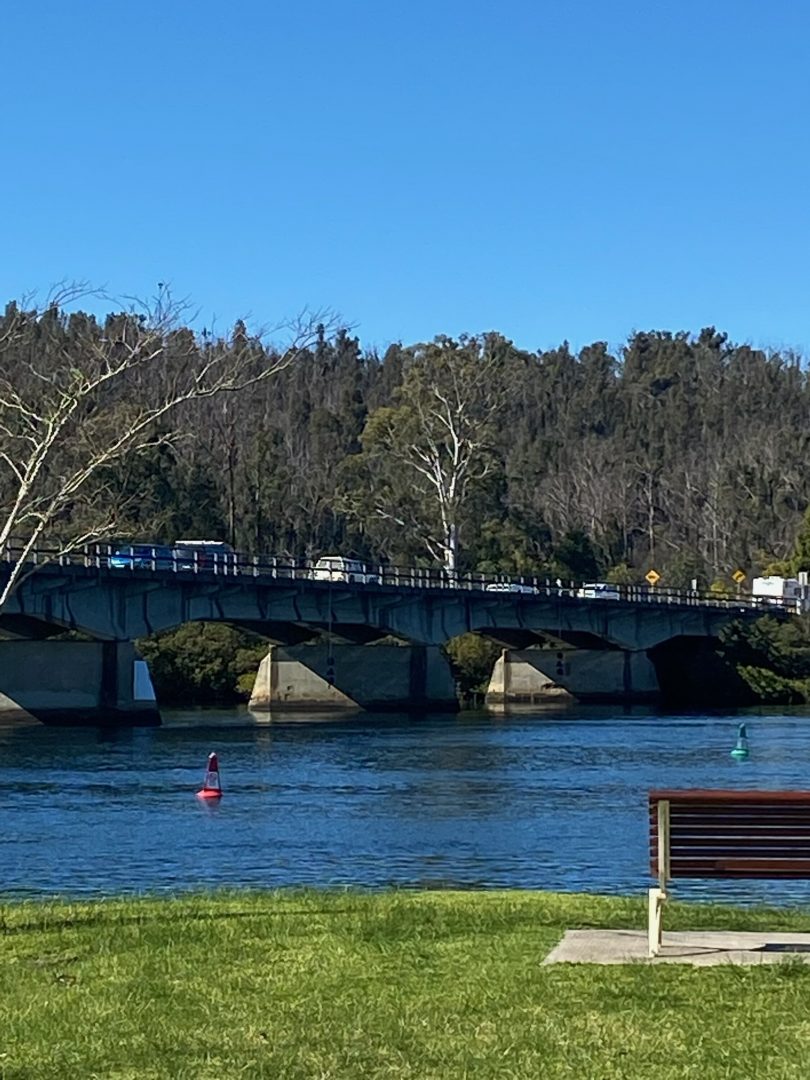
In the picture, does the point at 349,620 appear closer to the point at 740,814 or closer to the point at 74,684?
the point at 74,684

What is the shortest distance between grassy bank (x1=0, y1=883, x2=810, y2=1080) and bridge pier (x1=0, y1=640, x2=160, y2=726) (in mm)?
61545

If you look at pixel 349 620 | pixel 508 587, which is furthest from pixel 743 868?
pixel 508 587

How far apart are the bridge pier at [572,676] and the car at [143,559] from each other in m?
27.1

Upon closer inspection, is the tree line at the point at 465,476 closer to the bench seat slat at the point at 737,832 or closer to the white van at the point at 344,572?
the white van at the point at 344,572

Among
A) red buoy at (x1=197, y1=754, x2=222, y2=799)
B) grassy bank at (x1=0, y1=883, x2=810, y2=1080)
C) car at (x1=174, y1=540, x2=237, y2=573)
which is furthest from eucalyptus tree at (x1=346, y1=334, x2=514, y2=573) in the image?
grassy bank at (x1=0, y1=883, x2=810, y2=1080)

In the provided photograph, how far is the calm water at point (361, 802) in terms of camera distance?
88.2 ft

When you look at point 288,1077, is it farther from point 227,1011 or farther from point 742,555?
point 742,555

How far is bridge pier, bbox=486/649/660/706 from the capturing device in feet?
342

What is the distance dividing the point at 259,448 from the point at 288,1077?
128047 mm

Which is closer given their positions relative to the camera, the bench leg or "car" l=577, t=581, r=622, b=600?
the bench leg

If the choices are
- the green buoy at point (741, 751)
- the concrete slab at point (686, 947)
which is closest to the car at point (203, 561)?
the green buoy at point (741, 751)

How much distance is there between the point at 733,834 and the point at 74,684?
215 ft

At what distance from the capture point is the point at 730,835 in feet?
44.3

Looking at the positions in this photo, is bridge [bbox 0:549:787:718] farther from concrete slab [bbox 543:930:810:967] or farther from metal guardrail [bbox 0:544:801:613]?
concrete slab [bbox 543:930:810:967]
